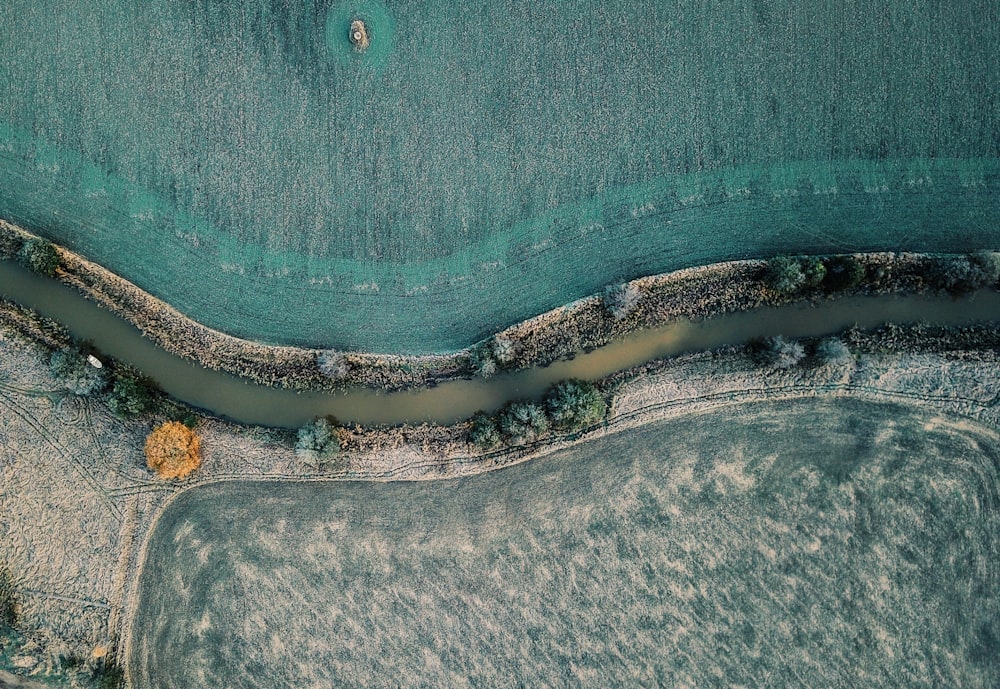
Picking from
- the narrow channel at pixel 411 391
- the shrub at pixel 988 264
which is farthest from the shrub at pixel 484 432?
the shrub at pixel 988 264

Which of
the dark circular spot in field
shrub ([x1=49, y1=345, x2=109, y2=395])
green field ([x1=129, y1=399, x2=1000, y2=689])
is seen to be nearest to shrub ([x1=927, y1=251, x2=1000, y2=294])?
green field ([x1=129, y1=399, x2=1000, y2=689])

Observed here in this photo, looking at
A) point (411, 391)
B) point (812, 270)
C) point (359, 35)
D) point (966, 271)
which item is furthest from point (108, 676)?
point (966, 271)

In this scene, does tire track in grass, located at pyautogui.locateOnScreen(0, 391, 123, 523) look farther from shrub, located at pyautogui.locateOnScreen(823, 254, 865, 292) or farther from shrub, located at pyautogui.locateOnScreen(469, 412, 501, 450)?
shrub, located at pyautogui.locateOnScreen(823, 254, 865, 292)

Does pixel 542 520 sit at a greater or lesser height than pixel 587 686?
greater

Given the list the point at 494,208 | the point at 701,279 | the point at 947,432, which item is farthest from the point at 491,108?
the point at 947,432

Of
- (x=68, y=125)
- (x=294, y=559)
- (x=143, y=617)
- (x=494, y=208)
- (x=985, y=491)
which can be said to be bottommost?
(x=143, y=617)

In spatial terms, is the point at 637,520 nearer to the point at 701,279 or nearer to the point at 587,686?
the point at 587,686
